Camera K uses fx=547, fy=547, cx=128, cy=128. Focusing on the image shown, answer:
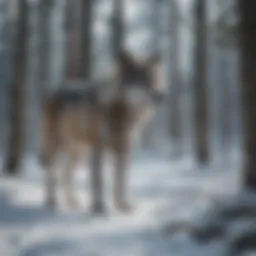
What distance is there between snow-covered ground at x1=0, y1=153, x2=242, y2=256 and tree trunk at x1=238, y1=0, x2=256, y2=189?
596mm

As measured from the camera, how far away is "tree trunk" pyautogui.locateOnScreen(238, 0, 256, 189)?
827 cm

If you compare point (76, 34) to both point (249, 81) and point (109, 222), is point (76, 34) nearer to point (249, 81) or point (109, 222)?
point (249, 81)

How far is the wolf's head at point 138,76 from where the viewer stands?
706 centimetres

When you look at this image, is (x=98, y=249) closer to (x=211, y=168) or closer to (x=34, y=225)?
(x=34, y=225)

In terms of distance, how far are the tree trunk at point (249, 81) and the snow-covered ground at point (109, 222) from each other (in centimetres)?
60

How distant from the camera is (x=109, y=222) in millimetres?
6484

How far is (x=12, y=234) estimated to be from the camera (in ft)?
19.1

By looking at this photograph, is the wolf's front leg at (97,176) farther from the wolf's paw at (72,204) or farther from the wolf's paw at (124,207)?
the wolf's paw at (72,204)

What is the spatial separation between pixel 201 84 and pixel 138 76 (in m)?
8.03

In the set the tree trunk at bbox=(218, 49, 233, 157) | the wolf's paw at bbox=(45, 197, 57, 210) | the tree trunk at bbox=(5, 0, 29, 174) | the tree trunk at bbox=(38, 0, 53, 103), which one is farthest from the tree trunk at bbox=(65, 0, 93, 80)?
the tree trunk at bbox=(218, 49, 233, 157)

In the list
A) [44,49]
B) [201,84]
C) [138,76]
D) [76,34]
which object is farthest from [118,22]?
[138,76]

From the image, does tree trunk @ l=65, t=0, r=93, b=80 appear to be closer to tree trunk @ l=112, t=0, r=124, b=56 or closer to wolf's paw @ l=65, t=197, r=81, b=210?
tree trunk @ l=112, t=0, r=124, b=56

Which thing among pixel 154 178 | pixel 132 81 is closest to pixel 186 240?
pixel 132 81

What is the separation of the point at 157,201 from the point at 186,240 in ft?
9.05
